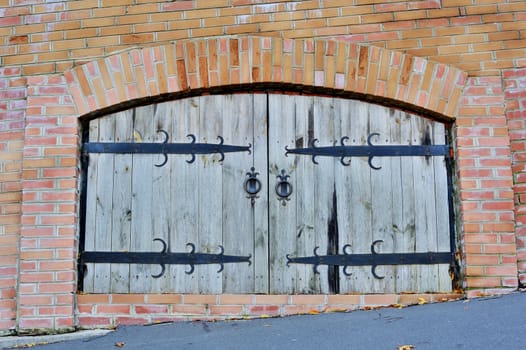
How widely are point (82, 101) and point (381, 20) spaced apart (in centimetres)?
230

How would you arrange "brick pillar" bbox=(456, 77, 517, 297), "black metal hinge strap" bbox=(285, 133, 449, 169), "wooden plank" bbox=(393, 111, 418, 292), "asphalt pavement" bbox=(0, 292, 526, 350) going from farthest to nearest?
"black metal hinge strap" bbox=(285, 133, 449, 169)
"wooden plank" bbox=(393, 111, 418, 292)
"brick pillar" bbox=(456, 77, 517, 297)
"asphalt pavement" bbox=(0, 292, 526, 350)

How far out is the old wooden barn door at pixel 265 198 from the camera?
4402mm

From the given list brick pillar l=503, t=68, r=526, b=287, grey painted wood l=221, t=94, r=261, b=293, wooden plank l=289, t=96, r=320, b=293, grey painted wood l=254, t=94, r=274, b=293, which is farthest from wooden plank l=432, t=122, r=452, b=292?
grey painted wood l=221, t=94, r=261, b=293

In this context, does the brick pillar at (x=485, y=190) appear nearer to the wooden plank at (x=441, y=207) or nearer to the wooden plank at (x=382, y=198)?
the wooden plank at (x=441, y=207)

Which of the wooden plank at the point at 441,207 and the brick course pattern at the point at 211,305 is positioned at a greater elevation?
the wooden plank at the point at 441,207

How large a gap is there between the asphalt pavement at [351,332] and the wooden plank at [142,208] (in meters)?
0.38

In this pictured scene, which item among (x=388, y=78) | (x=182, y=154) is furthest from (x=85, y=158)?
(x=388, y=78)

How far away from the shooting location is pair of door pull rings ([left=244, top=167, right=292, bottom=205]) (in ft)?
14.7

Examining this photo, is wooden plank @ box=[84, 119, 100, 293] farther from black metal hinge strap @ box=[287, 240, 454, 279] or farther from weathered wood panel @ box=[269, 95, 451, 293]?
black metal hinge strap @ box=[287, 240, 454, 279]

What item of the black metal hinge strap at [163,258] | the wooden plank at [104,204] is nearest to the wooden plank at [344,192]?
the black metal hinge strap at [163,258]

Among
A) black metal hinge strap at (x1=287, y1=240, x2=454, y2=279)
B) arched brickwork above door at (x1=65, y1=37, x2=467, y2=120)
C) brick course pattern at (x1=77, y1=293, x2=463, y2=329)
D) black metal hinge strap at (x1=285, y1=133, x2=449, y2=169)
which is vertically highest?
arched brickwork above door at (x1=65, y1=37, x2=467, y2=120)

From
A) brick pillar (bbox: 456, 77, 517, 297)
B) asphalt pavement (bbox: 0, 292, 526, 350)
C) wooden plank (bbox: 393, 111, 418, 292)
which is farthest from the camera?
wooden plank (bbox: 393, 111, 418, 292)

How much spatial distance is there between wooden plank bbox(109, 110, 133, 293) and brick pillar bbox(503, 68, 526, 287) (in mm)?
2793

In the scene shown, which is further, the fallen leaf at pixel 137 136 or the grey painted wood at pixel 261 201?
the fallen leaf at pixel 137 136
